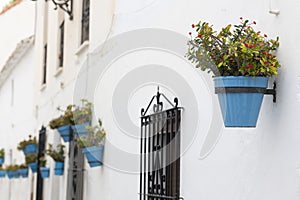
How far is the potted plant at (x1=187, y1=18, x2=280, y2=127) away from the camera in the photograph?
161 inches

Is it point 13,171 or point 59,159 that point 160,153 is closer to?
point 59,159

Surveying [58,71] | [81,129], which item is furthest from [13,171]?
[81,129]

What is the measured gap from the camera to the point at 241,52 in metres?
4.09

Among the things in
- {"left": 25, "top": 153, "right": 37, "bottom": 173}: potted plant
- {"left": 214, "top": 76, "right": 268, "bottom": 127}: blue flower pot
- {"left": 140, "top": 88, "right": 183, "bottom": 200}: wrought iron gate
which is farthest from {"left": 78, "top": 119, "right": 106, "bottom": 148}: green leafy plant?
{"left": 25, "top": 153, "right": 37, "bottom": 173}: potted plant

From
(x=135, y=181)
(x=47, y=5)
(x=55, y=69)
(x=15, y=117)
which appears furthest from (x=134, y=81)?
(x=15, y=117)

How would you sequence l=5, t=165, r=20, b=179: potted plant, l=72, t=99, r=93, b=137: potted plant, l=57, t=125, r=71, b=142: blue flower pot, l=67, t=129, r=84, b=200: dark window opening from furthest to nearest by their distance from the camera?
l=5, t=165, r=20, b=179: potted plant
l=57, t=125, r=71, b=142: blue flower pot
l=67, t=129, r=84, b=200: dark window opening
l=72, t=99, r=93, b=137: potted plant

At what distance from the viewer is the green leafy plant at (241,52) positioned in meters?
4.08

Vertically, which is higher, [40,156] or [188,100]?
[40,156]

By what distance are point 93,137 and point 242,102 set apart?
4473mm

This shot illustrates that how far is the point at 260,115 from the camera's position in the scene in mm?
4438

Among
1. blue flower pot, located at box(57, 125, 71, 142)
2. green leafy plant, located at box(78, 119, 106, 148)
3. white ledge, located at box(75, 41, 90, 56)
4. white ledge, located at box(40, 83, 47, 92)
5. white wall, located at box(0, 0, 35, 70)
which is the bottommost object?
green leafy plant, located at box(78, 119, 106, 148)

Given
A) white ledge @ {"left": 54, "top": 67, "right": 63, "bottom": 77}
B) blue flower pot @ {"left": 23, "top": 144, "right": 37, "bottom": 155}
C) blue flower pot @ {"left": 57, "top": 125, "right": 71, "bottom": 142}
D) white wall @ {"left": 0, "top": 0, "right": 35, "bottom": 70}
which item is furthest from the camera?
white wall @ {"left": 0, "top": 0, "right": 35, "bottom": 70}

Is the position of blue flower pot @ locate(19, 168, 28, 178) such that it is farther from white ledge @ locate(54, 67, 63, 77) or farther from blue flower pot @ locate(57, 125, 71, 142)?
blue flower pot @ locate(57, 125, 71, 142)

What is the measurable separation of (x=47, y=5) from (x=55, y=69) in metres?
2.30
